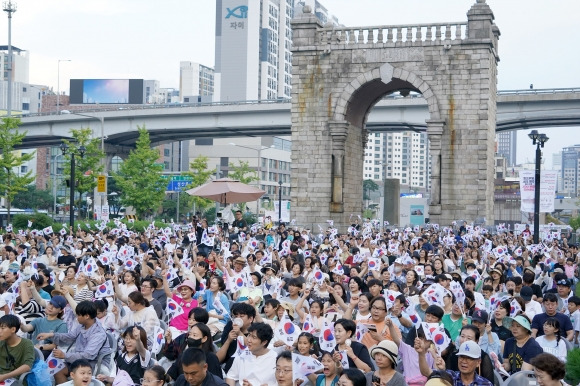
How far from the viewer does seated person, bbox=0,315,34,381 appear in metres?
9.41

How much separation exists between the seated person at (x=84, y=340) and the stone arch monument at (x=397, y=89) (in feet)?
94.2

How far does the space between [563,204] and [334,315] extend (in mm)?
150117

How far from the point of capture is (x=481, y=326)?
10.6m

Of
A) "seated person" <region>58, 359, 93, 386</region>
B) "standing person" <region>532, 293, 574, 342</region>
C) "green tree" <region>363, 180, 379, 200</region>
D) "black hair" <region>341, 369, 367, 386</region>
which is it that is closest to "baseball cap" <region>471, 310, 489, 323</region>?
"standing person" <region>532, 293, 574, 342</region>

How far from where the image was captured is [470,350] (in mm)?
8461

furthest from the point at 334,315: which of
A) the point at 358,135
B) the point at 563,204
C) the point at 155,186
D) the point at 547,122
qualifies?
the point at 563,204

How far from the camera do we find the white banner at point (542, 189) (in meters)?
29.5

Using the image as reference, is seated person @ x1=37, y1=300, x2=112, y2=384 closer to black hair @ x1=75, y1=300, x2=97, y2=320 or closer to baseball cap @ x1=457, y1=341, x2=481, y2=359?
black hair @ x1=75, y1=300, x2=97, y2=320

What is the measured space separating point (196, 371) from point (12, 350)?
2.95 meters

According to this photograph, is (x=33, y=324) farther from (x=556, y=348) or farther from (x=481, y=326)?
(x=556, y=348)

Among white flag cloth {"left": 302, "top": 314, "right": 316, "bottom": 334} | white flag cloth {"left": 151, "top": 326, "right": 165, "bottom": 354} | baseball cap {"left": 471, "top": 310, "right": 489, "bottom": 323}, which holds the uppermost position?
baseball cap {"left": 471, "top": 310, "right": 489, "bottom": 323}

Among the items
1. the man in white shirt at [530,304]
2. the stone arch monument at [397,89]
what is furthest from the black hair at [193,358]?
the stone arch monument at [397,89]

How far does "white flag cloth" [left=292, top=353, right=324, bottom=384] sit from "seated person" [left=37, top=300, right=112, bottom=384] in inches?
102

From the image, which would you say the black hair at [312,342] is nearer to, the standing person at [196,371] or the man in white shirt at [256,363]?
the man in white shirt at [256,363]
